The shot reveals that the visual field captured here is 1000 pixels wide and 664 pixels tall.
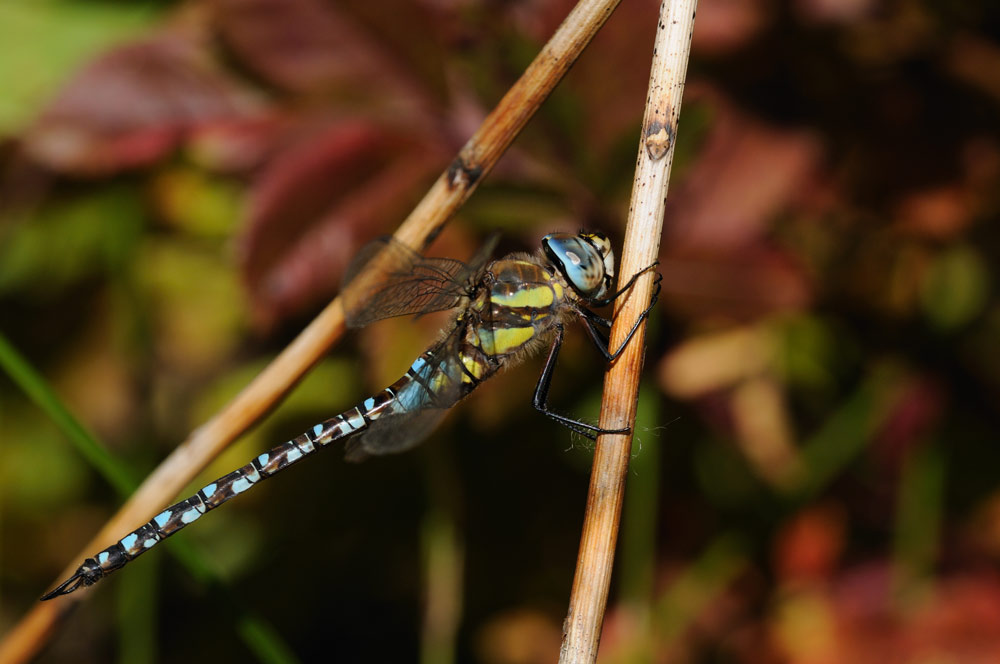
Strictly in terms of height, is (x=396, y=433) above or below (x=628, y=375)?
above

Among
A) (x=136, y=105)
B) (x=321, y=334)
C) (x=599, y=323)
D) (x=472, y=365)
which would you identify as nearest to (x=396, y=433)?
(x=472, y=365)

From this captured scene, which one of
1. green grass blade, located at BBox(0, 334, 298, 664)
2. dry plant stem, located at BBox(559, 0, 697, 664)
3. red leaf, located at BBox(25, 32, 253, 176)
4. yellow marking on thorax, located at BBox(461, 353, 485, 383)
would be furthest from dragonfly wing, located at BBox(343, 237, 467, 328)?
red leaf, located at BBox(25, 32, 253, 176)

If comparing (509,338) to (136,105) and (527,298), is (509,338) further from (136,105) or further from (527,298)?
(136,105)

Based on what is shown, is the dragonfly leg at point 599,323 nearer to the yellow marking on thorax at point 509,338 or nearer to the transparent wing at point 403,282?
the yellow marking on thorax at point 509,338

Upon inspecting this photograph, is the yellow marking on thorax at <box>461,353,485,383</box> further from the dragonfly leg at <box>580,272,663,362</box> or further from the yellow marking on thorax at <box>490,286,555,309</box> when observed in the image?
the dragonfly leg at <box>580,272,663,362</box>

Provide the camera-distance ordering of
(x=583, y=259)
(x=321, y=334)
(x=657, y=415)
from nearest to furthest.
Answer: (x=321, y=334) → (x=583, y=259) → (x=657, y=415)

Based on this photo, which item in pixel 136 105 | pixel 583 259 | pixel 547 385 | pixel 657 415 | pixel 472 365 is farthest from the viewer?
pixel 657 415

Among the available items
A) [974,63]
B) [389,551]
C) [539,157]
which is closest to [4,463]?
[389,551]
